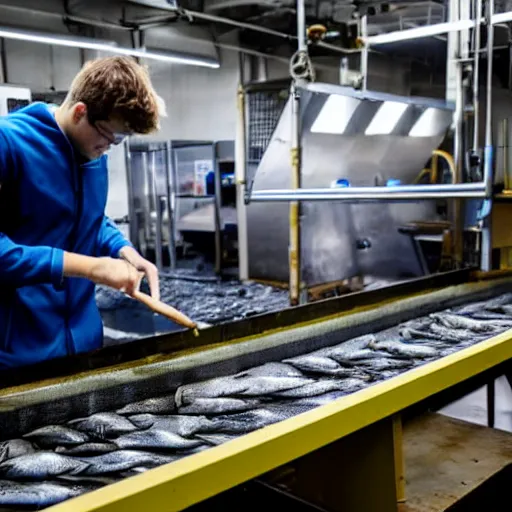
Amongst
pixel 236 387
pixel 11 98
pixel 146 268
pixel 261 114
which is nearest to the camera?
pixel 236 387

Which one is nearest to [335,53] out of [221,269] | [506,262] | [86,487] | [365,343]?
[221,269]

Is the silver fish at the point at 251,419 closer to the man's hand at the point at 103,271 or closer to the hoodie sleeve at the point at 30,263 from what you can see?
the man's hand at the point at 103,271

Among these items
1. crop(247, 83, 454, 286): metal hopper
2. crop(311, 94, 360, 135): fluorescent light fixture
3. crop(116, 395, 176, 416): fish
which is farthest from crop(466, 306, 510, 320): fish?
crop(311, 94, 360, 135): fluorescent light fixture

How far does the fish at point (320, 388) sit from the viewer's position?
4.95 feet

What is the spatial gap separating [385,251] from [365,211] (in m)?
0.41

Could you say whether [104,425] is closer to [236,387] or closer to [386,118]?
[236,387]

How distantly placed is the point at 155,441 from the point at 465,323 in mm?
1391

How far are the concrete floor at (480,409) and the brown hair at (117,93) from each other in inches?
109

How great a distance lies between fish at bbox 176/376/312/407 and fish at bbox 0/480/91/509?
0.47 meters

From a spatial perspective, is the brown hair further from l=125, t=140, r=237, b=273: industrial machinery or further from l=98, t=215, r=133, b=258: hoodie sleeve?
l=125, t=140, r=237, b=273: industrial machinery

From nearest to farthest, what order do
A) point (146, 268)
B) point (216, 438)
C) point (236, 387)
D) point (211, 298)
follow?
point (216, 438) → point (236, 387) → point (146, 268) → point (211, 298)

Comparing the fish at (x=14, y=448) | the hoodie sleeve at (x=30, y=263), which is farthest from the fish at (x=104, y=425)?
the hoodie sleeve at (x=30, y=263)

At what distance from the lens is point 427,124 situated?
5.30 metres

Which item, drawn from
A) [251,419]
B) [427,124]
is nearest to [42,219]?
[251,419]
